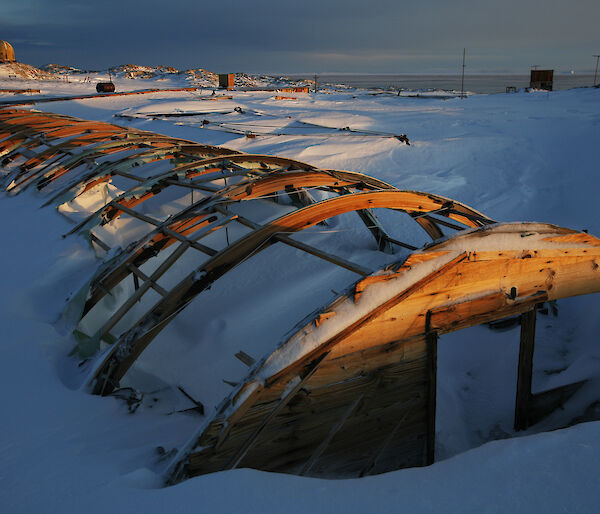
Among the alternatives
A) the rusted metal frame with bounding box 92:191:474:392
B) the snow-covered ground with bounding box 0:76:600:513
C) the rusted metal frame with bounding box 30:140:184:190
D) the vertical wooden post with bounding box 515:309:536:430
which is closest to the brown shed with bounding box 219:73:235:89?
the snow-covered ground with bounding box 0:76:600:513

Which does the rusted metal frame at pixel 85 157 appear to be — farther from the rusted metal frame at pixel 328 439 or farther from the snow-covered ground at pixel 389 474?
the rusted metal frame at pixel 328 439

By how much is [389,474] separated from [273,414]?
3.37 feet

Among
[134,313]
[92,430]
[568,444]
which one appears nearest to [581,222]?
[568,444]

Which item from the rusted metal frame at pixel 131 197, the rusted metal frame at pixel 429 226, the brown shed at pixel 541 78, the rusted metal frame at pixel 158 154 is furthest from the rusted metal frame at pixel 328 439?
the brown shed at pixel 541 78

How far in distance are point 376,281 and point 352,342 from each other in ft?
1.89

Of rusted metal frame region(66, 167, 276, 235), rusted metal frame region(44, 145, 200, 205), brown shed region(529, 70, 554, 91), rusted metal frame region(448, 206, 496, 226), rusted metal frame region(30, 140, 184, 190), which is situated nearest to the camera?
rusted metal frame region(448, 206, 496, 226)

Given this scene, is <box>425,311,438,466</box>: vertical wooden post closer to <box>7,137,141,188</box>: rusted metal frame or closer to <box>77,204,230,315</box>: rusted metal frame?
<box>77,204,230,315</box>: rusted metal frame

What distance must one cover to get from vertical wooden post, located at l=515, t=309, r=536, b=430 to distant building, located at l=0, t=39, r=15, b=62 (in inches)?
2654

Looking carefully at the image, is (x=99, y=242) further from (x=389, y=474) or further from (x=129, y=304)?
(x=389, y=474)

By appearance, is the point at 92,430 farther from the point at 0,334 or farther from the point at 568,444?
the point at 568,444

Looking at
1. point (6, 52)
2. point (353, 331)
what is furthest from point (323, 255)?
point (6, 52)

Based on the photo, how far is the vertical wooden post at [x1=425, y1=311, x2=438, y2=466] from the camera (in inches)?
178

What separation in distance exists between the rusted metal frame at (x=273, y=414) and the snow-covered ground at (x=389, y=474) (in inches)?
14.8

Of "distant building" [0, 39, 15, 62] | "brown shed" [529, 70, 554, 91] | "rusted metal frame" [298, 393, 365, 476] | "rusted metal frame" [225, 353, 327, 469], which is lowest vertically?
"rusted metal frame" [298, 393, 365, 476]
